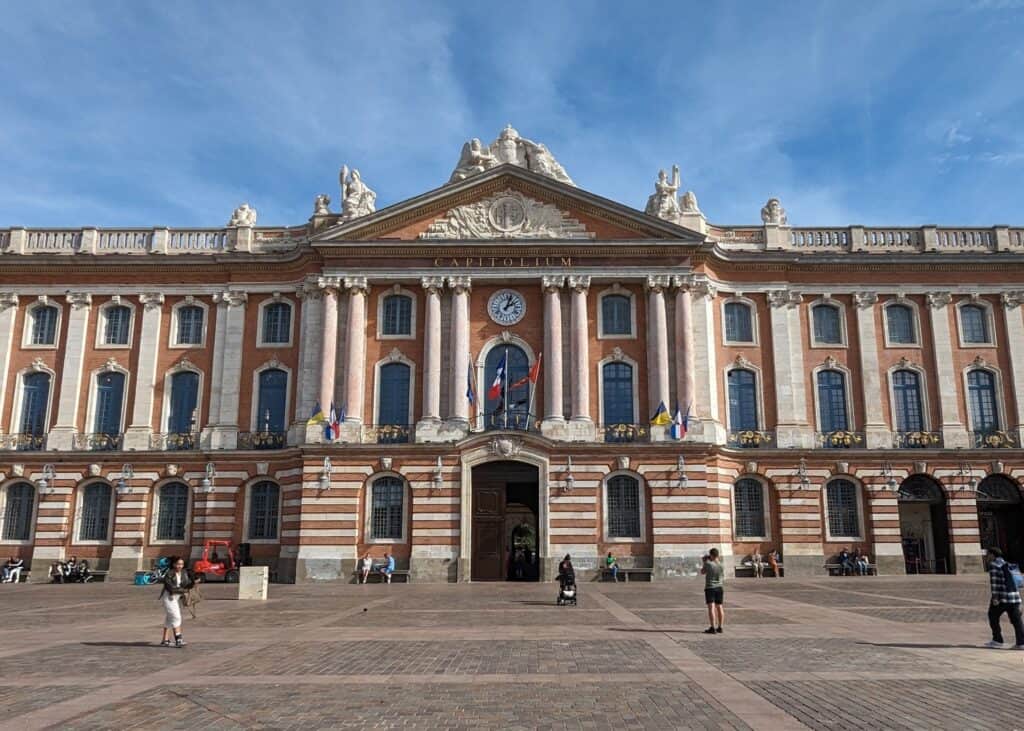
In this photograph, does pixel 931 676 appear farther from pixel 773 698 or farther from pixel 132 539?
pixel 132 539

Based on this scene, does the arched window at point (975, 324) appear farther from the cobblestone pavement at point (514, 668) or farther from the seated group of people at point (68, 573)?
the seated group of people at point (68, 573)

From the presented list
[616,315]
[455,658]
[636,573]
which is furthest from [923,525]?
[455,658]

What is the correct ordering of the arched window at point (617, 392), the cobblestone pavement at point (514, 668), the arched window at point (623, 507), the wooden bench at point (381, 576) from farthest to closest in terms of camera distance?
the arched window at point (617, 392)
the arched window at point (623, 507)
the wooden bench at point (381, 576)
the cobblestone pavement at point (514, 668)

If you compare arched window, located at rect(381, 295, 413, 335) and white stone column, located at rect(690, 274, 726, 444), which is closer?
white stone column, located at rect(690, 274, 726, 444)

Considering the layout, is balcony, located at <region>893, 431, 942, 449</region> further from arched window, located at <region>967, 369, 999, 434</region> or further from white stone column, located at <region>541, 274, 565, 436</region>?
white stone column, located at <region>541, 274, 565, 436</region>

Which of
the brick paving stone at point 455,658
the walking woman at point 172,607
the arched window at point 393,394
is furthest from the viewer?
the arched window at point 393,394

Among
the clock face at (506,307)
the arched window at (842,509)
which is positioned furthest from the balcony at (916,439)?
the clock face at (506,307)

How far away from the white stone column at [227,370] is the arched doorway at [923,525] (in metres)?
30.8

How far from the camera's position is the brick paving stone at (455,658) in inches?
531

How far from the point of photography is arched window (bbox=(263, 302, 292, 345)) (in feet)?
133

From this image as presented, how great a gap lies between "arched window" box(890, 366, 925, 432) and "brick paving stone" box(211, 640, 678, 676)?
2811cm

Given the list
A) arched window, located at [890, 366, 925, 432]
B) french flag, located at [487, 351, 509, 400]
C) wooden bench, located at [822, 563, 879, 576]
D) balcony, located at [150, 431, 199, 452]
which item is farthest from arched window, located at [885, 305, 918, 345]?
balcony, located at [150, 431, 199, 452]

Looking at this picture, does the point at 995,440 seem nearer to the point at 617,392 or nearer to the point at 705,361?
A: the point at 705,361

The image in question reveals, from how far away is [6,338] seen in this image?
134ft
